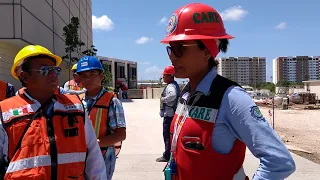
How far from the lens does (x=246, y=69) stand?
424ft

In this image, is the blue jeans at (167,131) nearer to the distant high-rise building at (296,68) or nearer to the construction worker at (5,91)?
the construction worker at (5,91)

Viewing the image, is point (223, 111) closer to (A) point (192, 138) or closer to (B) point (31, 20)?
(A) point (192, 138)

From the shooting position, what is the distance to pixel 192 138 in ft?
5.55

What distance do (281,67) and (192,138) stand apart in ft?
522

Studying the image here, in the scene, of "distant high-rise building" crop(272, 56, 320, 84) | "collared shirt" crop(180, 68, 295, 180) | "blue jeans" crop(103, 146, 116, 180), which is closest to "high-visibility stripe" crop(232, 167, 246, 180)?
"collared shirt" crop(180, 68, 295, 180)

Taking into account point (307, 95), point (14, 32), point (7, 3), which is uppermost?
point (7, 3)

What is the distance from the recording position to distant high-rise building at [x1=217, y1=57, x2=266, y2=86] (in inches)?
4877

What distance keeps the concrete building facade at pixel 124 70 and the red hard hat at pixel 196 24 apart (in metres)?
68.3

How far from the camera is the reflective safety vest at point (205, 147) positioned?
1.64 meters

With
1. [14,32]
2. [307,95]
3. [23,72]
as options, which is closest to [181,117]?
[23,72]

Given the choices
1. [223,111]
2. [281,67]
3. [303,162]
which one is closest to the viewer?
[223,111]

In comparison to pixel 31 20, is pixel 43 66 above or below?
below

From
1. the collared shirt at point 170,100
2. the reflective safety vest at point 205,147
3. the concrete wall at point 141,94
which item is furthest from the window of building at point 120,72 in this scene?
the reflective safety vest at point 205,147

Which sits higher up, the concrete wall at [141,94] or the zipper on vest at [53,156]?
the zipper on vest at [53,156]
